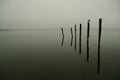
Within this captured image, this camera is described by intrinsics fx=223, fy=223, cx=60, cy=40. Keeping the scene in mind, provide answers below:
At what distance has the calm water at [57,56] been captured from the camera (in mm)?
2201

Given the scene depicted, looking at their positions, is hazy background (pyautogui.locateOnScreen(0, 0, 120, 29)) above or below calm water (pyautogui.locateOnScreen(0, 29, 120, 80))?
above

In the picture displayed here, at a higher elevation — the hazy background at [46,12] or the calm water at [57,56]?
→ the hazy background at [46,12]

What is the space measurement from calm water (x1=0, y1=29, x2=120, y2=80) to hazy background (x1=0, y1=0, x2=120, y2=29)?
0.08 m

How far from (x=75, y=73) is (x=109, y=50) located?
0.41 metres

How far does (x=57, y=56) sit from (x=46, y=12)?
45 centimetres

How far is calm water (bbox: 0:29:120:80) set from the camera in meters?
2.20

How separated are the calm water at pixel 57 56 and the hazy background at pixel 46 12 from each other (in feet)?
0.27

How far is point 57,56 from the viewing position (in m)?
2.22

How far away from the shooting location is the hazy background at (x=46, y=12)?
2211 mm

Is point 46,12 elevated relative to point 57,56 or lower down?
elevated

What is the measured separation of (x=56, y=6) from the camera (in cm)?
222

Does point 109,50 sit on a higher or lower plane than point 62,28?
lower

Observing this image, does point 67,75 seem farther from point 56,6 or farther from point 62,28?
point 56,6

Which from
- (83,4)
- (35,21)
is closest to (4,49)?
(35,21)
